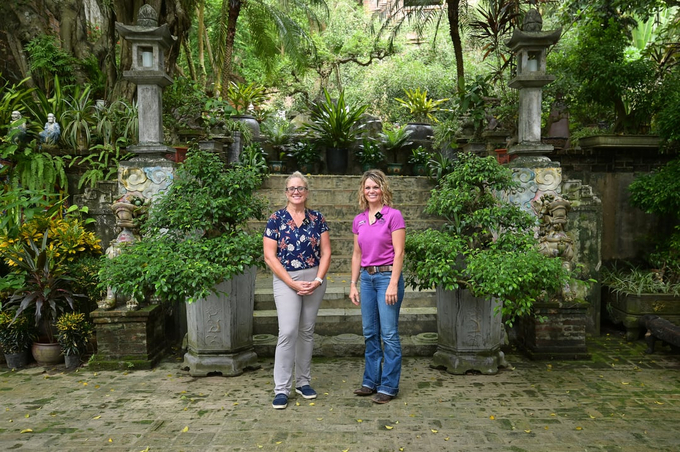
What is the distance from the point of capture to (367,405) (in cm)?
365

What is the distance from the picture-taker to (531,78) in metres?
5.15

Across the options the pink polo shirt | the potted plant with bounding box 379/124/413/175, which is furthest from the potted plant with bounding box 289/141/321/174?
the pink polo shirt

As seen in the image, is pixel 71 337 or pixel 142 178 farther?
pixel 142 178

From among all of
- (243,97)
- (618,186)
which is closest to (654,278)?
(618,186)

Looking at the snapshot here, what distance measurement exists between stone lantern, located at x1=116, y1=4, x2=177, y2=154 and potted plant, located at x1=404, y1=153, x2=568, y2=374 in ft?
9.36

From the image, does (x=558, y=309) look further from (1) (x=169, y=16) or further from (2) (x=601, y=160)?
(1) (x=169, y=16)

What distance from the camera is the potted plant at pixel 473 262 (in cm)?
387

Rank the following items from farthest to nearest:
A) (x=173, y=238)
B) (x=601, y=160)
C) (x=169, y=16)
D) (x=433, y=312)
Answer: (x=169, y=16), (x=601, y=160), (x=433, y=312), (x=173, y=238)

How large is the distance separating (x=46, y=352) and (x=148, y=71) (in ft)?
9.20

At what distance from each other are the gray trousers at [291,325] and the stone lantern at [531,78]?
2928 millimetres

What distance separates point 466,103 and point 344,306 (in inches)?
155

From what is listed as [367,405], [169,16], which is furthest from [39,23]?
[367,405]

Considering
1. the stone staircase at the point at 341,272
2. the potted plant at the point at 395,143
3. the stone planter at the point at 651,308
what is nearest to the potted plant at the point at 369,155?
the potted plant at the point at 395,143

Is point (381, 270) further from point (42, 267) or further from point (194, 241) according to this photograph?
point (42, 267)
